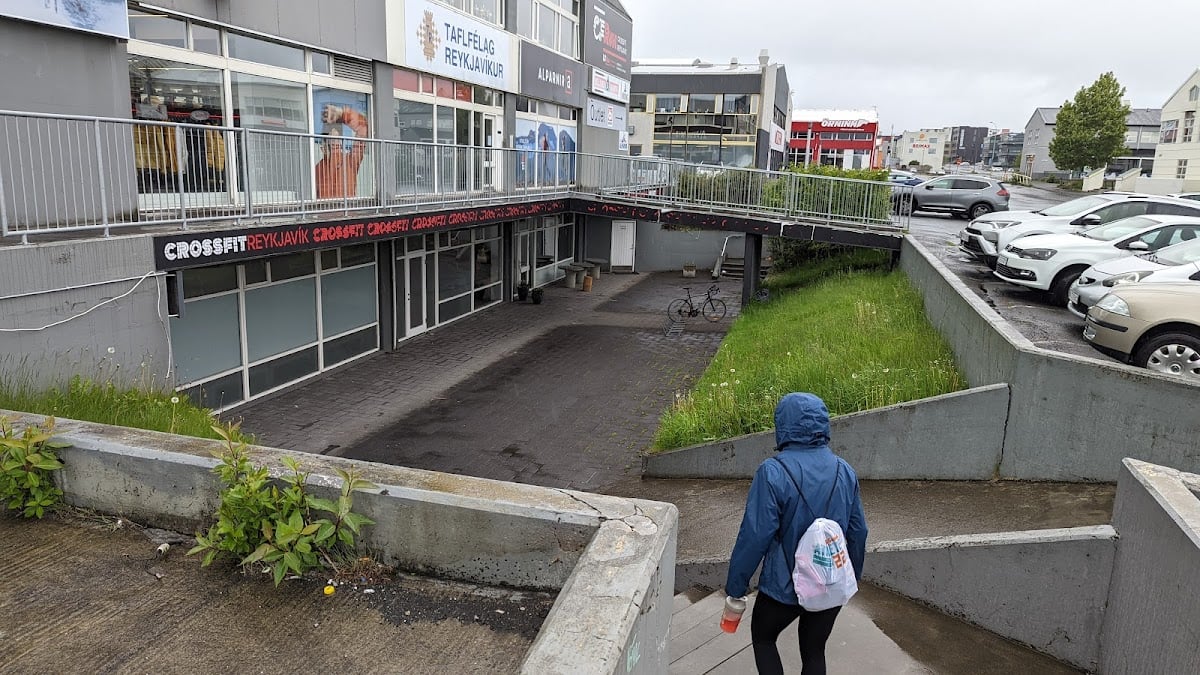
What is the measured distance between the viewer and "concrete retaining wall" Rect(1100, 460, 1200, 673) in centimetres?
391

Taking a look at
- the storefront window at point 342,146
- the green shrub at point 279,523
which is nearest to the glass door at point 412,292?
the storefront window at point 342,146

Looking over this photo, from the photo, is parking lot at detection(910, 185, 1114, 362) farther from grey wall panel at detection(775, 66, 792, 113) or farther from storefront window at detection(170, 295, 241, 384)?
grey wall panel at detection(775, 66, 792, 113)

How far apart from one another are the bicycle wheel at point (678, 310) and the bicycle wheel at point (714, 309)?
0.56 meters

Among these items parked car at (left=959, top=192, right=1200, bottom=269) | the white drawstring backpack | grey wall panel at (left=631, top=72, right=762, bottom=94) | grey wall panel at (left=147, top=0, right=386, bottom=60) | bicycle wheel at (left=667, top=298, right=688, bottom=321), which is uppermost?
grey wall panel at (left=631, top=72, right=762, bottom=94)

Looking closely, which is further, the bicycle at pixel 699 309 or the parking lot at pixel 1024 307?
the bicycle at pixel 699 309

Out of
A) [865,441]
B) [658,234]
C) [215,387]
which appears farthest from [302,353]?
[658,234]

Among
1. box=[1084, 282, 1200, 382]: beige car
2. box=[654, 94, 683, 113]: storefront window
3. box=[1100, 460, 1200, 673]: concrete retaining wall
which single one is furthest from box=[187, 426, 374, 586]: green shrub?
box=[654, 94, 683, 113]: storefront window

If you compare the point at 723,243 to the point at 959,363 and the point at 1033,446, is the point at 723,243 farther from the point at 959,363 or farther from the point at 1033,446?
the point at 1033,446

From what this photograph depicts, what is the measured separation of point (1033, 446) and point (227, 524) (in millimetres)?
6733

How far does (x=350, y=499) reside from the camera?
3727 mm

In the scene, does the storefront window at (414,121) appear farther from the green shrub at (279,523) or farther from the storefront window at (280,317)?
the green shrub at (279,523)

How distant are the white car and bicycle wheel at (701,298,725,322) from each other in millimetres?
10035

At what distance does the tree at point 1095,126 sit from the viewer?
56219mm

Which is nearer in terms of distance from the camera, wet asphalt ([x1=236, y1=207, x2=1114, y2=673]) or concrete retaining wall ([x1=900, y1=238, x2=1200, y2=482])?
concrete retaining wall ([x1=900, y1=238, x2=1200, y2=482])
